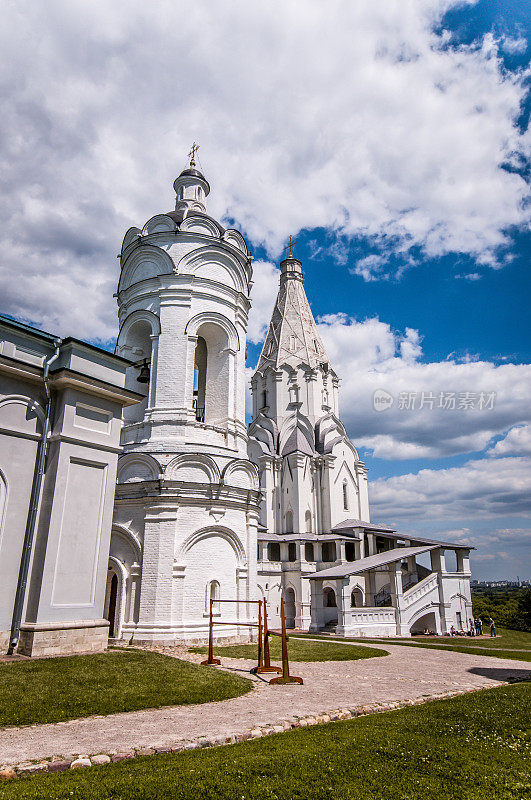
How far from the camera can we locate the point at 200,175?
2294cm

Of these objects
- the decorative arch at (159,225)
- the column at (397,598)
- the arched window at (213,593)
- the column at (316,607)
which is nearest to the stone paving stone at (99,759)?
the arched window at (213,593)

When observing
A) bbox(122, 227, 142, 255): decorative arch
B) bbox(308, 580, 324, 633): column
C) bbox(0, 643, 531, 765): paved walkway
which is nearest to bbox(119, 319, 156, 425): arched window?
bbox(122, 227, 142, 255): decorative arch

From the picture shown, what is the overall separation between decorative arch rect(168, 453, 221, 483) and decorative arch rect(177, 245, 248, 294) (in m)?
6.94

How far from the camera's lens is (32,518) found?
1056 centimetres

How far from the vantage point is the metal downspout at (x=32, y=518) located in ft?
32.9

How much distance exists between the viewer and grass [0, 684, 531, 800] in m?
4.14

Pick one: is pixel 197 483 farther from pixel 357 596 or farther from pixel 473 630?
pixel 473 630

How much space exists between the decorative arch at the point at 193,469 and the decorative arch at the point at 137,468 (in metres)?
0.47

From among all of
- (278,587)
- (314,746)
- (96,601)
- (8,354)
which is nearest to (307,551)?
(278,587)

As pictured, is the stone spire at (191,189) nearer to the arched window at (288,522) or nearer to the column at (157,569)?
the column at (157,569)

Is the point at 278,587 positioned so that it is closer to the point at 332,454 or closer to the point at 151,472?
the point at 332,454

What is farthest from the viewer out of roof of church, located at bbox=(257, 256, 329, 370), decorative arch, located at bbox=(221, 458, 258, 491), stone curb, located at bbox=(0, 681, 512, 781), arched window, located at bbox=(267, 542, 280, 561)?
roof of church, located at bbox=(257, 256, 329, 370)

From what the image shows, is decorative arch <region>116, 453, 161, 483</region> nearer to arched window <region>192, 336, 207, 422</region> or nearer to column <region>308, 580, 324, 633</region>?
arched window <region>192, 336, 207, 422</region>

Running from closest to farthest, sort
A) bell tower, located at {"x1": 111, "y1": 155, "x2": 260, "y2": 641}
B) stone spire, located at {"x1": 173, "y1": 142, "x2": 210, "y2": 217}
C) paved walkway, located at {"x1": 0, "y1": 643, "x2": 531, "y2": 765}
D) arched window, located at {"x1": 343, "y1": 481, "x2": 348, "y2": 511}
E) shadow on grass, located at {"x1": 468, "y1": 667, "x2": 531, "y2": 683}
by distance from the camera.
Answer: paved walkway, located at {"x1": 0, "y1": 643, "x2": 531, "y2": 765} → shadow on grass, located at {"x1": 468, "y1": 667, "x2": 531, "y2": 683} → bell tower, located at {"x1": 111, "y1": 155, "x2": 260, "y2": 641} → stone spire, located at {"x1": 173, "y1": 142, "x2": 210, "y2": 217} → arched window, located at {"x1": 343, "y1": 481, "x2": 348, "y2": 511}
